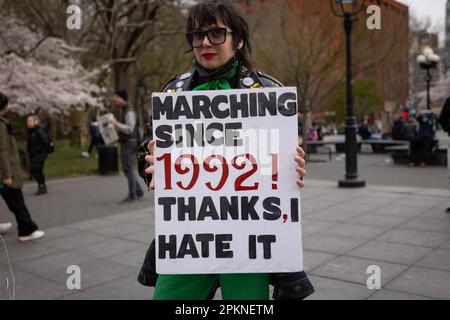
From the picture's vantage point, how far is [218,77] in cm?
230

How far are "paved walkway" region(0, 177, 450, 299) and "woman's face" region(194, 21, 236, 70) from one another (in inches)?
86.3

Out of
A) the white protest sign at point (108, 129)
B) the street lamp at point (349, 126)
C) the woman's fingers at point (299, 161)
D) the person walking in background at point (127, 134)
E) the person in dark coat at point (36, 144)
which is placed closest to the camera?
the woman's fingers at point (299, 161)

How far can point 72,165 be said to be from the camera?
61.0ft

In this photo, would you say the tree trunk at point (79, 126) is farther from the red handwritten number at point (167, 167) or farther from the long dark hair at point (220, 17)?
the red handwritten number at point (167, 167)

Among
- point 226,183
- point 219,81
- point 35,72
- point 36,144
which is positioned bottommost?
point 36,144

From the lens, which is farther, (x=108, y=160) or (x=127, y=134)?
(x=108, y=160)

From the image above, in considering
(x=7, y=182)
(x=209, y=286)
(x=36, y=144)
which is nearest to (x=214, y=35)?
(x=209, y=286)

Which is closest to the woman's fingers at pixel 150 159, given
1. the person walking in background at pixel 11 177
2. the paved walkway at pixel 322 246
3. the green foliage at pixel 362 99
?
the paved walkway at pixel 322 246

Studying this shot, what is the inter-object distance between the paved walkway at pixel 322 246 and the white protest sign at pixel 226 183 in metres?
1.90

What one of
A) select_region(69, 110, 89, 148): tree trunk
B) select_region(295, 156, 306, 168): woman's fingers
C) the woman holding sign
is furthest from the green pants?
select_region(69, 110, 89, 148): tree trunk

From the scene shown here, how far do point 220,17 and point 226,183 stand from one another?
0.74 meters

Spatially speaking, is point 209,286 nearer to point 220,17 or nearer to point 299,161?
point 299,161

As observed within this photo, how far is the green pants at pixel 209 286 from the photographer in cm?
222
